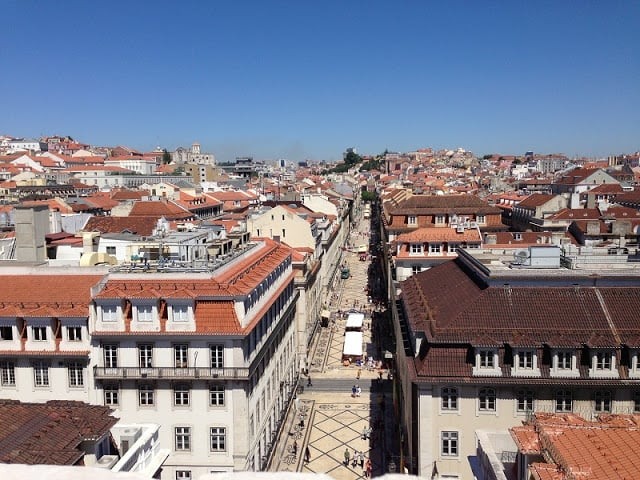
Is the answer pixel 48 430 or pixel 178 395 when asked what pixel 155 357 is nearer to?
pixel 178 395

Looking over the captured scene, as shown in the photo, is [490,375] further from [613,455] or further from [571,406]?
[613,455]

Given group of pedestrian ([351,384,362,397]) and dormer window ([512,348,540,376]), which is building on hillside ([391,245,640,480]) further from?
group of pedestrian ([351,384,362,397])

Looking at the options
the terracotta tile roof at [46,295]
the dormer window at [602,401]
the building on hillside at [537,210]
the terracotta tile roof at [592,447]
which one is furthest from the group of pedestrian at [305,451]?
the building on hillside at [537,210]

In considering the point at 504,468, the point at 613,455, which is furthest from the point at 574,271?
the point at 613,455

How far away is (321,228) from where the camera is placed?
8344 cm

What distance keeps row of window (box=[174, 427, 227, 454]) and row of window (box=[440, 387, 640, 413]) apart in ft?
35.2

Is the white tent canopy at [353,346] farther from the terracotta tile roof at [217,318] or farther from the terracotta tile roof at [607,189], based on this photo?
the terracotta tile roof at [607,189]

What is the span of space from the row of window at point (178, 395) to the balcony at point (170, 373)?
65 centimetres

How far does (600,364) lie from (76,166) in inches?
6108

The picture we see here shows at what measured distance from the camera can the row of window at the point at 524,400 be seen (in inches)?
1176

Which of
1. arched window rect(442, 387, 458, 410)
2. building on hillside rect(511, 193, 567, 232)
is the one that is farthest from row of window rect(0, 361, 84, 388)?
building on hillside rect(511, 193, 567, 232)

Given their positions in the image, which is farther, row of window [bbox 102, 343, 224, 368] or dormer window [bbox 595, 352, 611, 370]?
row of window [bbox 102, 343, 224, 368]

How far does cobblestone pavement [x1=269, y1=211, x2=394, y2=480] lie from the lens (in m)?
39.6

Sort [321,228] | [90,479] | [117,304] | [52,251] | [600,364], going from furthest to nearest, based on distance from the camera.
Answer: [321,228]
[52,251]
[117,304]
[600,364]
[90,479]
